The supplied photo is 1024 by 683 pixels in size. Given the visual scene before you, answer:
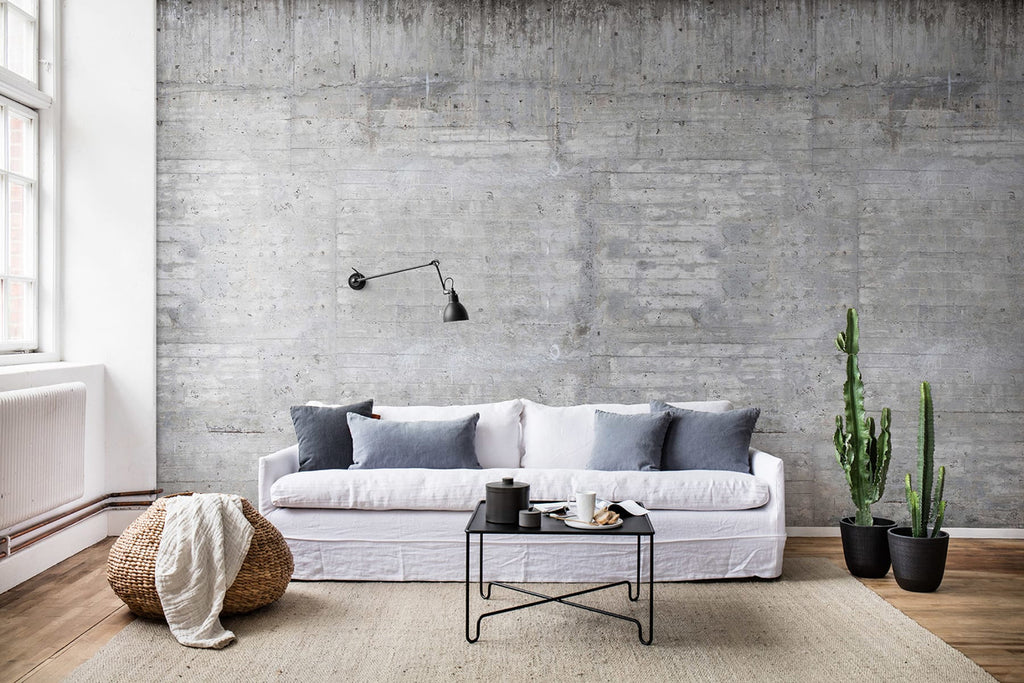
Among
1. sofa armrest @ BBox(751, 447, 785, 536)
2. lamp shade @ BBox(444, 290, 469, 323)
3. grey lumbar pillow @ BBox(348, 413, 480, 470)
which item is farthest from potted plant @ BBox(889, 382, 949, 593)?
lamp shade @ BBox(444, 290, 469, 323)

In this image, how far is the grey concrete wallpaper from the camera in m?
5.09

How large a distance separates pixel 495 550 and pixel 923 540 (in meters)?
2.02

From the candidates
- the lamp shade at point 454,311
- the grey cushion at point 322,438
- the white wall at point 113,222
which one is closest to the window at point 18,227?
the white wall at point 113,222

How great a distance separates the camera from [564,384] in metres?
5.12

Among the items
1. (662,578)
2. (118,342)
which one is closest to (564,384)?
(662,578)

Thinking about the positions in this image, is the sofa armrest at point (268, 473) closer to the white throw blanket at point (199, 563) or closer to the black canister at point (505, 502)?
the white throw blanket at point (199, 563)

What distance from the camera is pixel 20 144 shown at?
4758mm

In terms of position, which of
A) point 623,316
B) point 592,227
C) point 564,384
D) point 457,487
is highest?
point 592,227

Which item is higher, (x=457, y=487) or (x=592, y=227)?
(x=592, y=227)

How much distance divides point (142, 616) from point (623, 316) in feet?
10.1

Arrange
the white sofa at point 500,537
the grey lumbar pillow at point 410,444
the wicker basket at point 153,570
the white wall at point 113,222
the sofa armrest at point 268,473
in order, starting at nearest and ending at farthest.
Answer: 1. the wicker basket at point 153,570
2. the white sofa at point 500,537
3. the sofa armrest at point 268,473
4. the grey lumbar pillow at point 410,444
5. the white wall at point 113,222

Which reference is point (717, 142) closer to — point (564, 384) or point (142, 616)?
point (564, 384)

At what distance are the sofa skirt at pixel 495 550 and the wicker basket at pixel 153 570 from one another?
0.44 m

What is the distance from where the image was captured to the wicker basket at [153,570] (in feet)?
11.0
